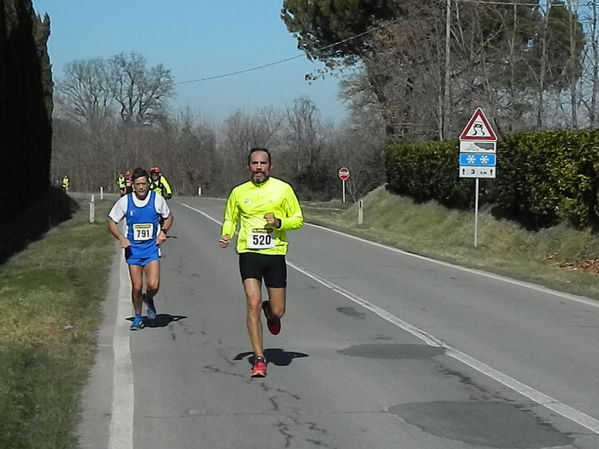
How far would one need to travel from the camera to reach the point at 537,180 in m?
24.2

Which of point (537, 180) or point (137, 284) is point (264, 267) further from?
point (537, 180)

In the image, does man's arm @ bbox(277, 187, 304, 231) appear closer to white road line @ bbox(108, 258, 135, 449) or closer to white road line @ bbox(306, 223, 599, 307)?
white road line @ bbox(108, 258, 135, 449)

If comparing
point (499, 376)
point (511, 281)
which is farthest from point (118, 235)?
point (511, 281)

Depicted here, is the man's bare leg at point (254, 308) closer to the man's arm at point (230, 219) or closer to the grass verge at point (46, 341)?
the man's arm at point (230, 219)

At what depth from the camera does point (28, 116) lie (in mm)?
32094

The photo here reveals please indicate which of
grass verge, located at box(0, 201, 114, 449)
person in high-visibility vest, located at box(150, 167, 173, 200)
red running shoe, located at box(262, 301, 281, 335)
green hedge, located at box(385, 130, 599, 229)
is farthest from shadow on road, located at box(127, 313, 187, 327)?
green hedge, located at box(385, 130, 599, 229)

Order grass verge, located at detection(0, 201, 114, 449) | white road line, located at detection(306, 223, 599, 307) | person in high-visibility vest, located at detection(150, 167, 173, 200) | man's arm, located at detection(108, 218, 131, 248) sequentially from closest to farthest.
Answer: grass verge, located at detection(0, 201, 114, 449)
man's arm, located at detection(108, 218, 131, 248)
white road line, located at detection(306, 223, 599, 307)
person in high-visibility vest, located at detection(150, 167, 173, 200)

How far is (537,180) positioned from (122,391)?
17.7 metres

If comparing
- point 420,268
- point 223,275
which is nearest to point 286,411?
point 223,275

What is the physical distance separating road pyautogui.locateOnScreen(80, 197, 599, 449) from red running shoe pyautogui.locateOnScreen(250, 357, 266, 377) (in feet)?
0.39

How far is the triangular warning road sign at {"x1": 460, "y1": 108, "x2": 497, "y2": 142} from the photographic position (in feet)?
76.4

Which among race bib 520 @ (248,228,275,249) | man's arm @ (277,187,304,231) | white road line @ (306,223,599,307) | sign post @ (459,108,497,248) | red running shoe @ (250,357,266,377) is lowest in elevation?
white road line @ (306,223,599,307)

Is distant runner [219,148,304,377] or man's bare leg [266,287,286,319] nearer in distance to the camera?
distant runner [219,148,304,377]

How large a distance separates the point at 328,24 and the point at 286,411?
45.2m
